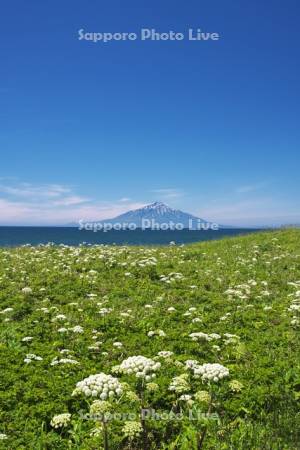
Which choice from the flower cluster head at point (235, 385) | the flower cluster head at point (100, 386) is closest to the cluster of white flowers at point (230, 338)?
the flower cluster head at point (235, 385)

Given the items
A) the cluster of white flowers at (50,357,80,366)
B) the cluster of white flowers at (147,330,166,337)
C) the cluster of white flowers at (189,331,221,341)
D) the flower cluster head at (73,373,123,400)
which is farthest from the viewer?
the cluster of white flowers at (147,330,166,337)

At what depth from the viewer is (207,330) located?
12.7 meters

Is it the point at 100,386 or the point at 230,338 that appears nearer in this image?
the point at 100,386

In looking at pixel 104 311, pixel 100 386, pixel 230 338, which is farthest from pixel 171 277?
pixel 100 386

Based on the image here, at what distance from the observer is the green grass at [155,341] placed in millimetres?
7719

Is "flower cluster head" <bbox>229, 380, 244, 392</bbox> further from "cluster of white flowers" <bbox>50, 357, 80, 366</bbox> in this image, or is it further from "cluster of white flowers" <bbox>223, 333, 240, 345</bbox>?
"cluster of white flowers" <bbox>50, 357, 80, 366</bbox>

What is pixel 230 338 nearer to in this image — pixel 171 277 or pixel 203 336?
pixel 203 336

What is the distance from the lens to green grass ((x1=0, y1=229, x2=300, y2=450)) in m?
7.72

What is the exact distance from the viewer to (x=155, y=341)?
11.7 m

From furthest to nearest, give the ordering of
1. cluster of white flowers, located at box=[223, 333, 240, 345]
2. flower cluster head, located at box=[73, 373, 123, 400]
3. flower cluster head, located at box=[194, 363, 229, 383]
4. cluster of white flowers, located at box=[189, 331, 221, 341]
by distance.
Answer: cluster of white flowers, located at box=[223, 333, 240, 345]
cluster of white flowers, located at box=[189, 331, 221, 341]
flower cluster head, located at box=[194, 363, 229, 383]
flower cluster head, located at box=[73, 373, 123, 400]

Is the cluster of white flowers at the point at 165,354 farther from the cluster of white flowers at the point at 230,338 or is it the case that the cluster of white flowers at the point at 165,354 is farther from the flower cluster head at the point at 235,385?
the cluster of white flowers at the point at 230,338

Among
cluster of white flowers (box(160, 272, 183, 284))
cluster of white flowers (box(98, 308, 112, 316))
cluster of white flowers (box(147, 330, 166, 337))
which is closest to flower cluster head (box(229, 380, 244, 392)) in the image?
cluster of white flowers (box(147, 330, 166, 337))

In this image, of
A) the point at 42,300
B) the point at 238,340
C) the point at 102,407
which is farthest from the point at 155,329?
the point at 102,407

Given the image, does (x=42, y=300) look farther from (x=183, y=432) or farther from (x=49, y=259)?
(x=183, y=432)
